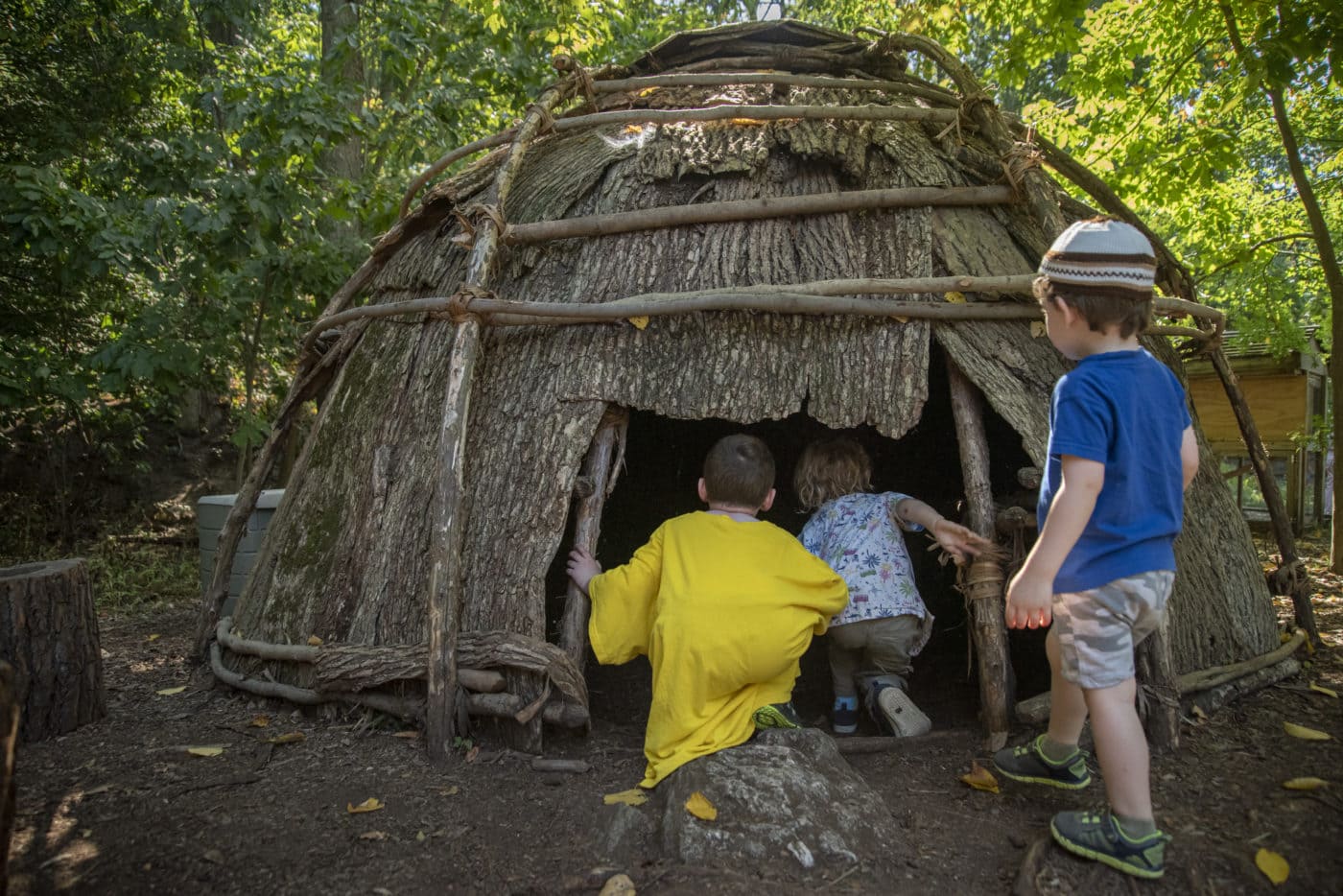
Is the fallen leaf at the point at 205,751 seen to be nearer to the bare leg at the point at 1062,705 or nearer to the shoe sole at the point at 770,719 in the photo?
the shoe sole at the point at 770,719

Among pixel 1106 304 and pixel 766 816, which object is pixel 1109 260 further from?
pixel 766 816

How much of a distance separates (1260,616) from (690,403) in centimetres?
289

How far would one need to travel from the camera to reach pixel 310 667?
384cm

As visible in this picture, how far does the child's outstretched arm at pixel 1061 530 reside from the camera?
7.45 ft

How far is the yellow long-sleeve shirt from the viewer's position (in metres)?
3.13

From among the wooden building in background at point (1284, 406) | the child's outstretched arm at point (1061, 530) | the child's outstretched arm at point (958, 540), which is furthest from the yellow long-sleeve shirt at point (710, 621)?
the wooden building in background at point (1284, 406)

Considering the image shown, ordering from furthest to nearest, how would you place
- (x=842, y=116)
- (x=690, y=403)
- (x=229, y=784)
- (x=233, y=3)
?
(x=233, y=3) < (x=842, y=116) < (x=690, y=403) < (x=229, y=784)

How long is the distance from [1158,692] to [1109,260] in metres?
1.82

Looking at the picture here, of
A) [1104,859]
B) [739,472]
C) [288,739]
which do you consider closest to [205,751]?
[288,739]

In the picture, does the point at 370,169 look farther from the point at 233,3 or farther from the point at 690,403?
the point at 690,403

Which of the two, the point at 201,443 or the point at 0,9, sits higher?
the point at 0,9

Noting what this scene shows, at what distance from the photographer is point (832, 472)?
4055 mm

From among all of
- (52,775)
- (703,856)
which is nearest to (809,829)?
(703,856)

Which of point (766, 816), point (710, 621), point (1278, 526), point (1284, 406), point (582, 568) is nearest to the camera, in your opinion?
point (766, 816)
